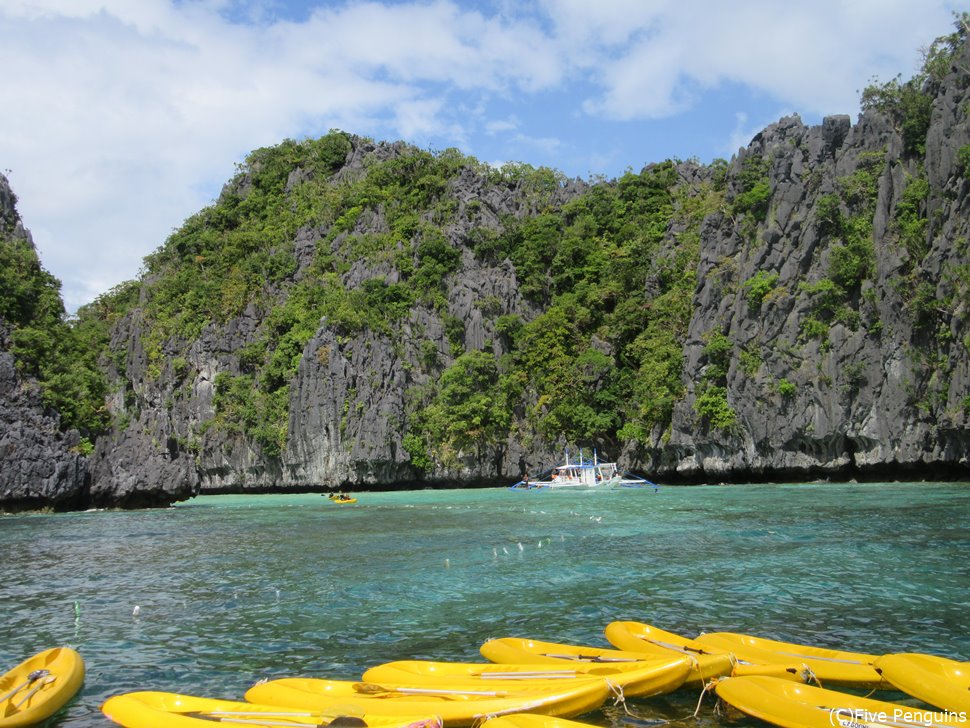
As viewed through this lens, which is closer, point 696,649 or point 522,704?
point 522,704

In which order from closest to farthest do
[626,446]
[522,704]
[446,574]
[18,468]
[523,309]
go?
1. [522,704]
2. [446,574]
3. [18,468]
4. [626,446]
5. [523,309]

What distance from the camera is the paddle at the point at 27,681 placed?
657 centimetres

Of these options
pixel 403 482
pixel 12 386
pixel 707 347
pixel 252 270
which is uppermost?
pixel 252 270

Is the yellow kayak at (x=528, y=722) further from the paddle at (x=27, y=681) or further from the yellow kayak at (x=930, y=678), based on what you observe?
the paddle at (x=27, y=681)

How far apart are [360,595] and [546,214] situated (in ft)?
171

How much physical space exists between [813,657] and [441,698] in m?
3.75

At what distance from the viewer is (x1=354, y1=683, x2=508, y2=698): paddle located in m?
6.07

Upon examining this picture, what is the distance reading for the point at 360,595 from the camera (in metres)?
11.4

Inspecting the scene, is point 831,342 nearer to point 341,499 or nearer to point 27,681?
point 341,499

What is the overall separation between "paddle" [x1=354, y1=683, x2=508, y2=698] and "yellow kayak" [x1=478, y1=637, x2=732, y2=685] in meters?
1.15

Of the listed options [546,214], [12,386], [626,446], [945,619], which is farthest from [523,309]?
[945,619]

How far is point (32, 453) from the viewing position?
2888cm

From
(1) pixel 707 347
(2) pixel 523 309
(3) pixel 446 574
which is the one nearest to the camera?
(3) pixel 446 574

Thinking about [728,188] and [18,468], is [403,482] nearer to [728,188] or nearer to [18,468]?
[18,468]
